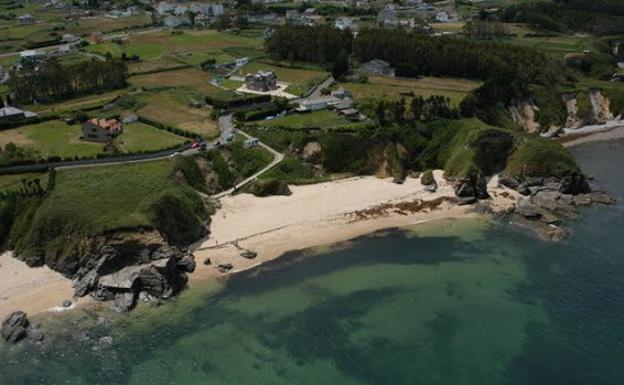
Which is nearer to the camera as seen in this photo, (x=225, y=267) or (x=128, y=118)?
(x=225, y=267)

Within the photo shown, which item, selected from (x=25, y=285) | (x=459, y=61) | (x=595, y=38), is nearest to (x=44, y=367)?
(x=25, y=285)

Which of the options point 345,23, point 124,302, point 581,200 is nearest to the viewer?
point 124,302

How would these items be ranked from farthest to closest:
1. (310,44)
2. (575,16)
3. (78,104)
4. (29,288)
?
(575,16), (310,44), (78,104), (29,288)

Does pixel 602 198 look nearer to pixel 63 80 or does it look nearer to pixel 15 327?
pixel 15 327

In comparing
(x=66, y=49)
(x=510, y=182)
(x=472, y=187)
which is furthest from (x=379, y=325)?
(x=66, y=49)

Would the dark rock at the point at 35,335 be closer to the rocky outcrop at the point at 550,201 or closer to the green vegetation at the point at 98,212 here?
the green vegetation at the point at 98,212

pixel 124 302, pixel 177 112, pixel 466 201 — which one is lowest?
pixel 124 302

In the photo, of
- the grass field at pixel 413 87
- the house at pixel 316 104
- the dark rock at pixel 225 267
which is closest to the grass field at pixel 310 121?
the house at pixel 316 104

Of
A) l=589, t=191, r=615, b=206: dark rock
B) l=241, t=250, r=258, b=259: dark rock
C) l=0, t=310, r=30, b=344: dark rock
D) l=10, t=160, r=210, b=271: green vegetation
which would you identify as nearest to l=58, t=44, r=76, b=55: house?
l=10, t=160, r=210, b=271: green vegetation
